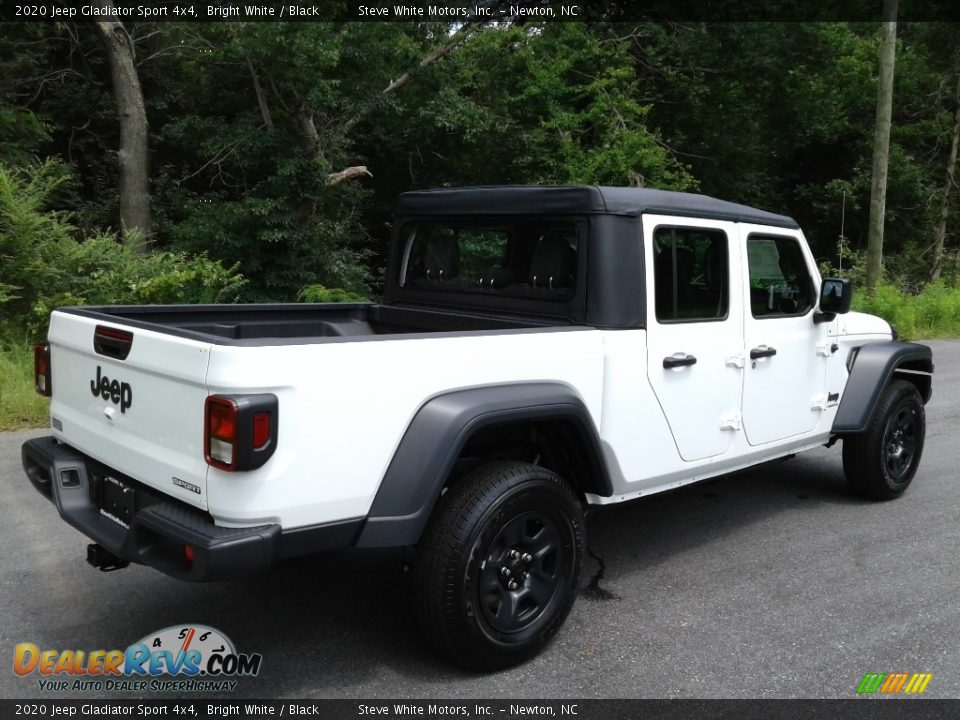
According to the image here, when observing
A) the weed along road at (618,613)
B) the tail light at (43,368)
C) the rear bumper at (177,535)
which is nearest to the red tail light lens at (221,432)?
the rear bumper at (177,535)

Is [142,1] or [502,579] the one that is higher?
[142,1]

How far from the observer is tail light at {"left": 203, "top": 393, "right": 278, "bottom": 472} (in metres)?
2.73

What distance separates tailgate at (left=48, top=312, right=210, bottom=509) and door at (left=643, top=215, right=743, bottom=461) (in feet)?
6.60

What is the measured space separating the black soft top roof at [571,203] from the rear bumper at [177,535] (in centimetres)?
180

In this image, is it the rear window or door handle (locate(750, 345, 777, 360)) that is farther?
door handle (locate(750, 345, 777, 360))

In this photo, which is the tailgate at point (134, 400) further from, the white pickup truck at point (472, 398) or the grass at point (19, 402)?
the grass at point (19, 402)

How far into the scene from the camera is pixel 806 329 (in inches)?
194

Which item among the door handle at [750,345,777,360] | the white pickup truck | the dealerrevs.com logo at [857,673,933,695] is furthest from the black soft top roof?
the dealerrevs.com logo at [857,673,933,695]

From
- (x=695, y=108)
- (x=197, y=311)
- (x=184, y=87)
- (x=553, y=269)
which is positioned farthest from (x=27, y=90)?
(x=553, y=269)

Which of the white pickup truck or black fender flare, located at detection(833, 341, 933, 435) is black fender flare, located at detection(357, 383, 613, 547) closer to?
the white pickup truck

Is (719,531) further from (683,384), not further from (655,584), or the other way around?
(683,384)

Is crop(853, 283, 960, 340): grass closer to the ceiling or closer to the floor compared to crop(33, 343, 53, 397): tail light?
closer to the floor

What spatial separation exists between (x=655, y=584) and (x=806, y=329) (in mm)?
1735

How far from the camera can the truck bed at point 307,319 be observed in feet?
14.0
